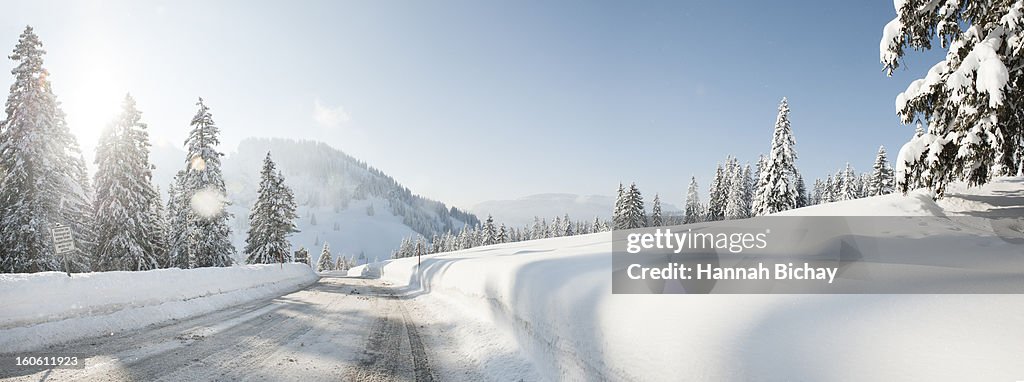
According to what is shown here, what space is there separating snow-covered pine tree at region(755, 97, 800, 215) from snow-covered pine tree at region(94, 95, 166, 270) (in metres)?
44.1

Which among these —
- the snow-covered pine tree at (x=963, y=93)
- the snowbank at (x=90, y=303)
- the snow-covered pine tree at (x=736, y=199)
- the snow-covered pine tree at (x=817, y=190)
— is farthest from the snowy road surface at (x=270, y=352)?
the snow-covered pine tree at (x=817, y=190)

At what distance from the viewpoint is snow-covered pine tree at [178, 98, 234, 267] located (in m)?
29.1

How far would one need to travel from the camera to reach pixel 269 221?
37031 mm

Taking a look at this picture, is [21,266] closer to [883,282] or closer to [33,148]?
[33,148]

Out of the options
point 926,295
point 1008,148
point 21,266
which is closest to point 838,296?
point 926,295

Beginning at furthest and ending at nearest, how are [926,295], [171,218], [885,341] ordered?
[171,218]
[926,295]
[885,341]

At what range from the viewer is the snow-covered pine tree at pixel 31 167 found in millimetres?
19547

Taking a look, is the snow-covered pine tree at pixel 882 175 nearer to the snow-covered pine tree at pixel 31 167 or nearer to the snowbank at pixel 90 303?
the snowbank at pixel 90 303

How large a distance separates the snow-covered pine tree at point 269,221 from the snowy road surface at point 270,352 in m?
30.1

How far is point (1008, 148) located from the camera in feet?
21.3

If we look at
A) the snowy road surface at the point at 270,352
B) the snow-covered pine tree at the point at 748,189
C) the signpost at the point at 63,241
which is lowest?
the snowy road surface at the point at 270,352

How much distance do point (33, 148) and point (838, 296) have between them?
3025cm

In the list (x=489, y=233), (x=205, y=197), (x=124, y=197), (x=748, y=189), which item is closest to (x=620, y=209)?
(x=748, y=189)

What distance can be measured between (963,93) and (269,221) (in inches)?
1637
